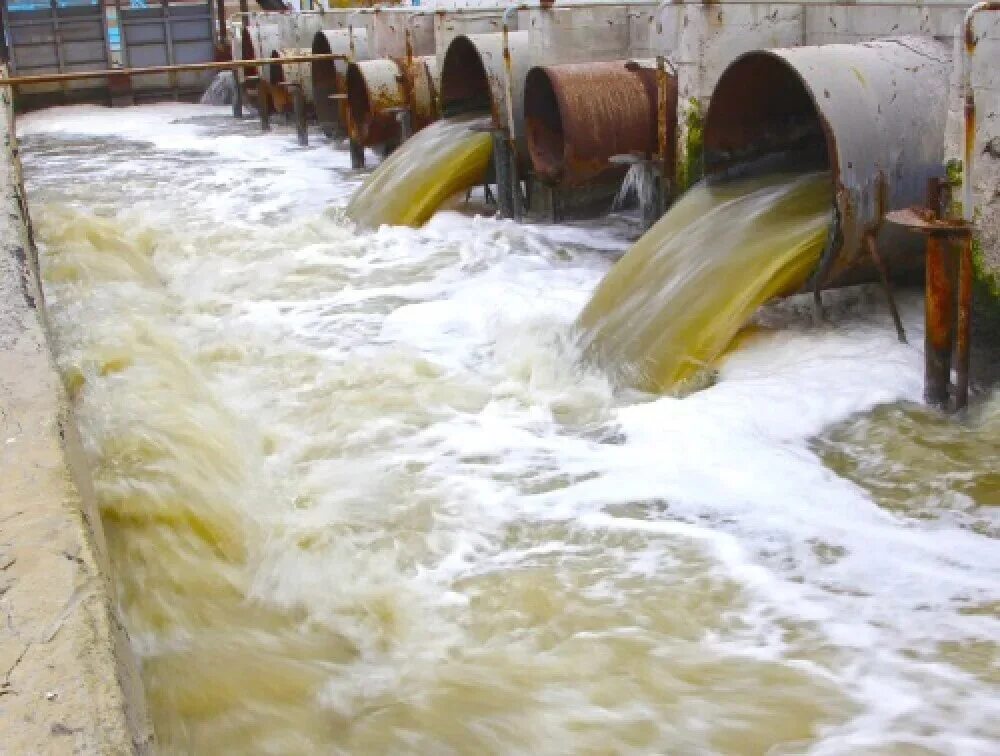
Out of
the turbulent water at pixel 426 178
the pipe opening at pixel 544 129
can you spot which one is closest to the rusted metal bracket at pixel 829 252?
the pipe opening at pixel 544 129

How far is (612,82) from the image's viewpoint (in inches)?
307

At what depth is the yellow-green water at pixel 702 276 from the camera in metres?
5.15

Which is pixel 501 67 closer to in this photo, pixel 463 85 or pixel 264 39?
pixel 463 85

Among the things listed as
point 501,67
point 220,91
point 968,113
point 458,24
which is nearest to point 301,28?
point 220,91

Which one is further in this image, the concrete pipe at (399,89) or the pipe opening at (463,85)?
the concrete pipe at (399,89)

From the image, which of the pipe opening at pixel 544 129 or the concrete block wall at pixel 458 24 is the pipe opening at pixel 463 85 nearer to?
the concrete block wall at pixel 458 24

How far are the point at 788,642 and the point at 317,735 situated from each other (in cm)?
136

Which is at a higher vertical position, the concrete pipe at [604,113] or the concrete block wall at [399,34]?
the concrete block wall at [399,34]

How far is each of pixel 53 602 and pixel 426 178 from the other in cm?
745

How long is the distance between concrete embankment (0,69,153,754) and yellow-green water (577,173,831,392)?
279cm

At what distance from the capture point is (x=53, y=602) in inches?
89.5

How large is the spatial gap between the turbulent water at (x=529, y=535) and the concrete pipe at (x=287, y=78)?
28.7 ft

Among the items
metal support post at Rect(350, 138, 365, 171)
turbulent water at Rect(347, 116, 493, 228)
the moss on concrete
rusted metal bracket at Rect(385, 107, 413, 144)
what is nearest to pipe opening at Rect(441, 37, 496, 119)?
turbulent water at Rect(347, 116, 493, 228)

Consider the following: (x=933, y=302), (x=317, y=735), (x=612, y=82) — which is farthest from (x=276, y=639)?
(x=612, y=82)
